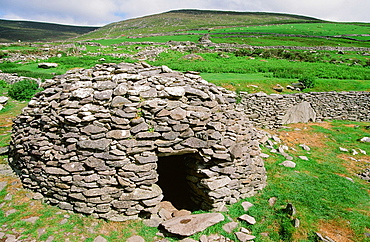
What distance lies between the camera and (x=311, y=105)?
18.4 m

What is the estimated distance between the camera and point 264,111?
16.4 meters

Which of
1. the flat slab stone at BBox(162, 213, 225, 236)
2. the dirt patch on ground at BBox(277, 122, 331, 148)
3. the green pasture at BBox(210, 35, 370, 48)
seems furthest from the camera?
the green pasture at BBox(210, 35, 370, 48)

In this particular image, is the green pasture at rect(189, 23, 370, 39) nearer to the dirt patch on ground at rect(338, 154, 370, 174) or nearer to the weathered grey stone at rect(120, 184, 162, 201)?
the dirt patch on ground at rect(338, 154, 370, 174)

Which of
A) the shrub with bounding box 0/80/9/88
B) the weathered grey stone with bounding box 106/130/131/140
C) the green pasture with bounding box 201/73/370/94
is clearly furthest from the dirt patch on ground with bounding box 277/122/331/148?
the shrub with bounding box 0/80/9/88

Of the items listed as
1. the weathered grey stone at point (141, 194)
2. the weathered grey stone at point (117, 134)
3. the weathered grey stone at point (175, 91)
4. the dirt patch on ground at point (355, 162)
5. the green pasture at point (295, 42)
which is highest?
the green pasture at point (295, 42)

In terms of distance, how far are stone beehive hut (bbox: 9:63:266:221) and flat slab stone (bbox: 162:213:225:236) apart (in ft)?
1.87

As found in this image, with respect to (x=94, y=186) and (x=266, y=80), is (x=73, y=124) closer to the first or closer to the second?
(x=94, y=186)

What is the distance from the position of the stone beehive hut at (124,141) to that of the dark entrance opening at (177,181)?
0.24 m

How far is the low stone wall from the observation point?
16.2 metres

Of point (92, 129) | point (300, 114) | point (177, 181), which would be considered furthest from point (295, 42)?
point (92, 129)

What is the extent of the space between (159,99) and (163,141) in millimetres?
1216

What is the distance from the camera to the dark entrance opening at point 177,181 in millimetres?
8039

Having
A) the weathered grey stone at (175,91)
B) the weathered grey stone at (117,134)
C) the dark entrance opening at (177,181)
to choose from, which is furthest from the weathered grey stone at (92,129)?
the dark entrance opening at (177,181)

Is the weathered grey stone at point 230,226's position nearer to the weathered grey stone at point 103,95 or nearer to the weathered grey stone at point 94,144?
the weathered grey stone at point 94,144
